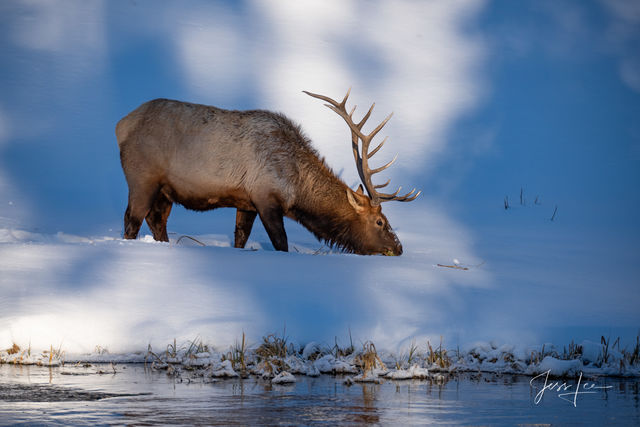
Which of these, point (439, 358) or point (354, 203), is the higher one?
point (354, 203)

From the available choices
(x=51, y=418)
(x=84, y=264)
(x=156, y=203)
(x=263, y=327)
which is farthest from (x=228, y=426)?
(x=156, y=203)

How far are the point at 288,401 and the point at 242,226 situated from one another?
19.8 ft

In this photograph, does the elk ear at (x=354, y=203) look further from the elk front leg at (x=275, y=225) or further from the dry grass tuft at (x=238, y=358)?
the dry grass tuft at (x=238, y=358)

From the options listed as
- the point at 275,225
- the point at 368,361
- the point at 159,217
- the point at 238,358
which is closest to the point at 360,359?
the point at 368,361

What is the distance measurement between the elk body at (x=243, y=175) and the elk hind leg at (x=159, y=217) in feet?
0.04

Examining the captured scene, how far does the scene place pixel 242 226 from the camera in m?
10.7

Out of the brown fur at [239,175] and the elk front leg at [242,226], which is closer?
the brown fur at [239,175]

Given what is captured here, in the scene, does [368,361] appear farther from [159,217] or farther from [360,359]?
[159,217]

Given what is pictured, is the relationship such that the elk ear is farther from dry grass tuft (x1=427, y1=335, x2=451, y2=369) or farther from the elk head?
dry grass tuft (x1=427, y1=335, x2=451, y2=369)

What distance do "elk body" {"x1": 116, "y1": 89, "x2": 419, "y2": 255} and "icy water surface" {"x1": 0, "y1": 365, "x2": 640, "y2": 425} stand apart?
431 centimetres

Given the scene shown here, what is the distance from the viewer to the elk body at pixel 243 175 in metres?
9.93

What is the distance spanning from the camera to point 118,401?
4.64 m

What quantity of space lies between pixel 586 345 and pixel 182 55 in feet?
52.2

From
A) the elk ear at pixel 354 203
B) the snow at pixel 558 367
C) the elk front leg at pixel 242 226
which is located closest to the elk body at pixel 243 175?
the elk ear at pixel 354 203
